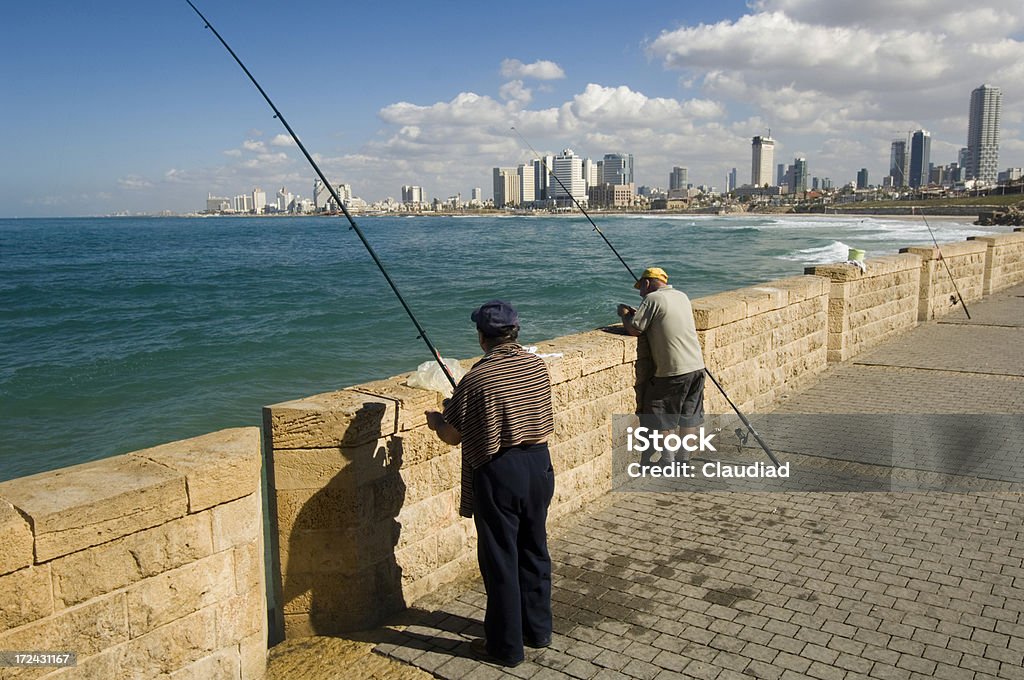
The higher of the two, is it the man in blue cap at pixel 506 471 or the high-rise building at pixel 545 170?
the high-rise building at pixel 545 170

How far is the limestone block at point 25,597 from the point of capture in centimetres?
253

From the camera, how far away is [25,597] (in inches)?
101

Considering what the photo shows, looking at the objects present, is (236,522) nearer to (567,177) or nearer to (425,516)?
(425,516)

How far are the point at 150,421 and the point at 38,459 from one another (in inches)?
89.7

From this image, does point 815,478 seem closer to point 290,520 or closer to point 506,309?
point 506,309

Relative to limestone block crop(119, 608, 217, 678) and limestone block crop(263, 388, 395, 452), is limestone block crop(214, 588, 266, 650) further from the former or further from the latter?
limestone block crop(263, 388, 395, 452)

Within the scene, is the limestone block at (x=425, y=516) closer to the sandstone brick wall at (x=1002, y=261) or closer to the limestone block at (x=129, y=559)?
the limestone block at (x=129, y=559)

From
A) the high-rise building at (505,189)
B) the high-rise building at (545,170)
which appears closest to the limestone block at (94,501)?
the high-rise building at (545,170)

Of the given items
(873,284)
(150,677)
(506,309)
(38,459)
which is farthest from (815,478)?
(38,459)

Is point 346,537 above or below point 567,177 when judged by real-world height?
below

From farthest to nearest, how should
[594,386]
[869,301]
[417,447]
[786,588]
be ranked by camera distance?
1. [869,301]
2. [594,386]
3. [786,588]
4. [417,447]

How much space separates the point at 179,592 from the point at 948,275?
560 inches

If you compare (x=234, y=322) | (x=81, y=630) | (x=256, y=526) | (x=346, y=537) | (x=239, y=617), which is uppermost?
(x=256, y=526)

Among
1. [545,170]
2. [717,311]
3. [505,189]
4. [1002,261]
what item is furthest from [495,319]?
[505,189]
